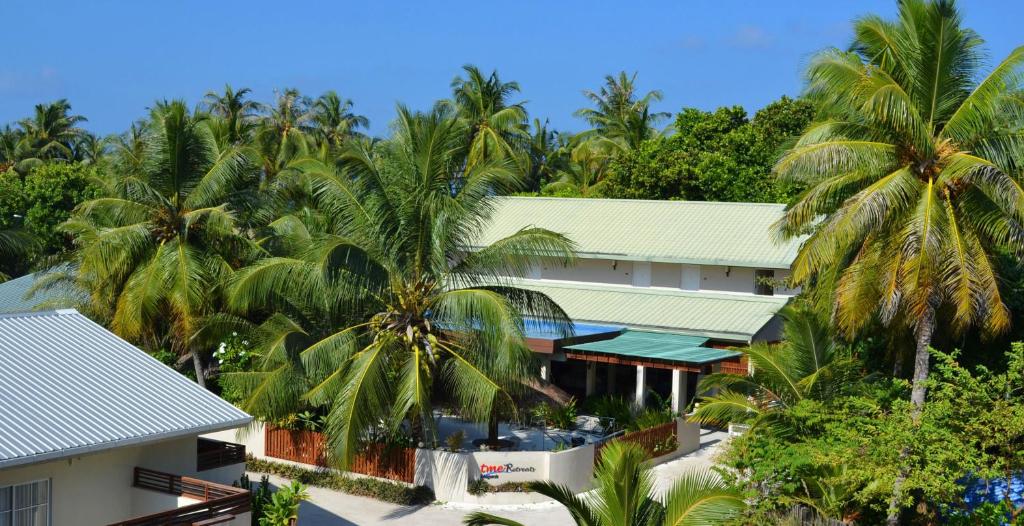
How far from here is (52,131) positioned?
71.4 metres

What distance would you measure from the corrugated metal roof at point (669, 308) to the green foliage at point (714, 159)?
12.1 meters

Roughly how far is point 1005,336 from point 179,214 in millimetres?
20676

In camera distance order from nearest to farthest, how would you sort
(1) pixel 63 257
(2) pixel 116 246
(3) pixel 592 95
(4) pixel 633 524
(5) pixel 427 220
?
(4) pixel 633 524 < (5) pixel 427 220 < (2) pixel 116 246 < (1) pixel 63 257 < (3) pixel 592 95

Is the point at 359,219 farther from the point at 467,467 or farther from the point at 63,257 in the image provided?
the point at 63,257

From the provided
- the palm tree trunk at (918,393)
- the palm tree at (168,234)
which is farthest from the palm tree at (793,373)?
the palm tree at (168,234)

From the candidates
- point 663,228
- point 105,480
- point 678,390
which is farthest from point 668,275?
point 105,480

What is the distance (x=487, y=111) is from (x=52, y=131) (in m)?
39.3

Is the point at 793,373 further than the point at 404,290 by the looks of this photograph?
No

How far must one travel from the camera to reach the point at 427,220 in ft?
71.1

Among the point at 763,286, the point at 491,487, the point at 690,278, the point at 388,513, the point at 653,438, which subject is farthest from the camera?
the point at 690,278

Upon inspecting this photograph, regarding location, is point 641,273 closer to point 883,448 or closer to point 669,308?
point 669,308

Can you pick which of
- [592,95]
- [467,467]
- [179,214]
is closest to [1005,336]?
[467,467]

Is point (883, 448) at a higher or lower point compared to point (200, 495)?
higher

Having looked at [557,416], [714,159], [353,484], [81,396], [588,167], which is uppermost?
[588,167]
